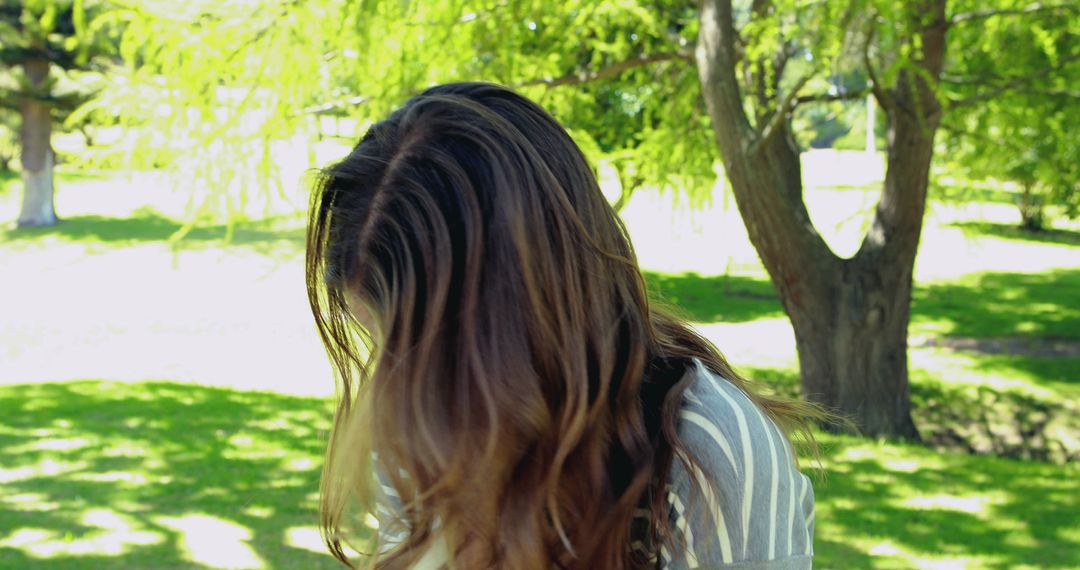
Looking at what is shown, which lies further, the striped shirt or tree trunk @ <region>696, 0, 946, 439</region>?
tree trunk @ <region>696, 0, 946, 439</region>

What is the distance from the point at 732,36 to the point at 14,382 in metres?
7.40

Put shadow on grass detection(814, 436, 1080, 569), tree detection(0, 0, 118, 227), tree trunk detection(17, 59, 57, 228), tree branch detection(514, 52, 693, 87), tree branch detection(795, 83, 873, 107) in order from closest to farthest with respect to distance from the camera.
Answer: shadow on grass detection(814, 436, 1080, 569)
tree branch detection(514, 52, 693, 87)
tree branch detection(795, 83, 873, 107)
tree detection(0, 0, 118, 227)
tree trunk detection(17, 59, 57, 228)

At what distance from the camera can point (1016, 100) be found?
868cm

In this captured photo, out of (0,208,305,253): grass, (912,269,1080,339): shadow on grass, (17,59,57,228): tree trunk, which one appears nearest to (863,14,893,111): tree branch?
(912,269,1080,339): shadow on grass

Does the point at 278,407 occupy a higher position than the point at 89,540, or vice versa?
the point at 89,540

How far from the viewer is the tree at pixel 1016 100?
8.03 m

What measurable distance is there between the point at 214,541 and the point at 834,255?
191 inches

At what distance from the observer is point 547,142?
132cm

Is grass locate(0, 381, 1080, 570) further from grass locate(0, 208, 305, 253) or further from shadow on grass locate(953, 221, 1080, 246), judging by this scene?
shadow on grass locate(953, 221, 1080, 246)

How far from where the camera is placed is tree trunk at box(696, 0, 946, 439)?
7355 mm

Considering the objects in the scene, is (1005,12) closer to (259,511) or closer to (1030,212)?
(259,511)

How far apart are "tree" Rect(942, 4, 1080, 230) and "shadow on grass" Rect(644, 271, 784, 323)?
550cm

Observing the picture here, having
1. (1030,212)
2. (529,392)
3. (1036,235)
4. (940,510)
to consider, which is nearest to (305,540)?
(940,510)

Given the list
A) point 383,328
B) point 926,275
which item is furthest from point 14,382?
point 926,275
